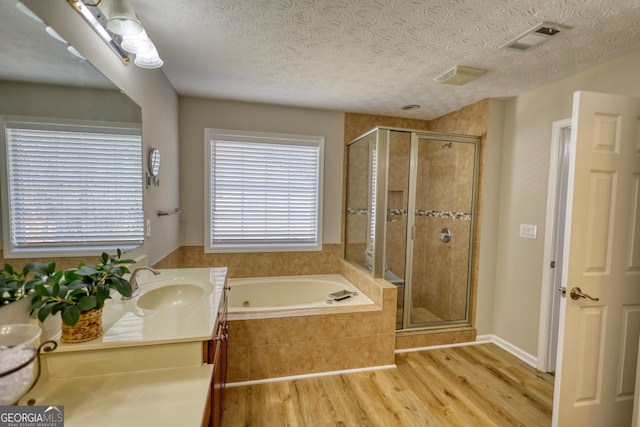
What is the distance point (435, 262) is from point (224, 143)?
263 centimetres

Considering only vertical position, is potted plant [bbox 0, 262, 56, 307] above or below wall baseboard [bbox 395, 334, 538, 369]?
above

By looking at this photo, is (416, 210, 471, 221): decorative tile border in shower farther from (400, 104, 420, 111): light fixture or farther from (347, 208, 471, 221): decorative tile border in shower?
(400, 104, 420, 111): light fixture

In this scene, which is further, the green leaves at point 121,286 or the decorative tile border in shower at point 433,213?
the decorative tile border in shower at point 433,213

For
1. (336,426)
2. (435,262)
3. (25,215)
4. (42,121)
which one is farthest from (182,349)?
(435,262)

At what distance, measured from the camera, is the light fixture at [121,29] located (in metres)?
1.25

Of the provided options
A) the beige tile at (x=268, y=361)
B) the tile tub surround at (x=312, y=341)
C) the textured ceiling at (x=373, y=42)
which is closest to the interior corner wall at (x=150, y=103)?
the textured ceiling at (x=373, y=42)

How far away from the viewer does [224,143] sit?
3070mm

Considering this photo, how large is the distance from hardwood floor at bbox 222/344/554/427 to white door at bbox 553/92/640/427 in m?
0.41

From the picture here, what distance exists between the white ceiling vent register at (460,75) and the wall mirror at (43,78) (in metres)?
2.21

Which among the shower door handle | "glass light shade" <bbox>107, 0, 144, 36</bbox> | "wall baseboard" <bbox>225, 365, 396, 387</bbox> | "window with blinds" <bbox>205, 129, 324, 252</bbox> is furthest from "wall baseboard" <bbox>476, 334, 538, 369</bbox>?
"glass light shade" <bbox>107, 0, 144, 36</bbox>

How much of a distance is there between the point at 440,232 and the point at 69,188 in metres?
3.07

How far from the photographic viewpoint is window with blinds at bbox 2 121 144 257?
888mm

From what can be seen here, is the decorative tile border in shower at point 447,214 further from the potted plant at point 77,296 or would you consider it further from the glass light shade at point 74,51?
the glass light shade at point 74,51

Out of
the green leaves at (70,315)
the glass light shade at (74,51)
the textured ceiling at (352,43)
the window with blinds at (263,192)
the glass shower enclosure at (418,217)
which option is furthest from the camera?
the window with blinds at (263,192)
